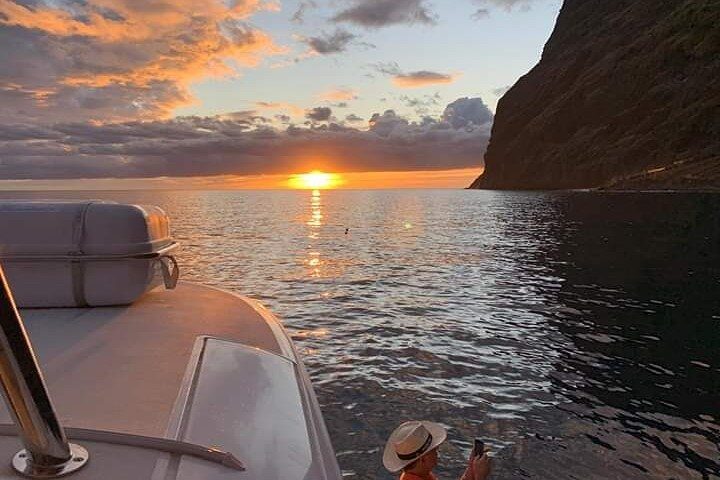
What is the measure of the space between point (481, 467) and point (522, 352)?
11.9 m

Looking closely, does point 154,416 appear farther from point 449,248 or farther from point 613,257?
point 449,248

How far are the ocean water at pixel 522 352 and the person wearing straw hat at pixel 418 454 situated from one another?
4864 millimetres

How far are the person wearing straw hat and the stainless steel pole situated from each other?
2850mm

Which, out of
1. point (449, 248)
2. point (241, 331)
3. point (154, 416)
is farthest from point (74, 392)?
point (449, 248)

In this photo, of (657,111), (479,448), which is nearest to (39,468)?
(479,448)

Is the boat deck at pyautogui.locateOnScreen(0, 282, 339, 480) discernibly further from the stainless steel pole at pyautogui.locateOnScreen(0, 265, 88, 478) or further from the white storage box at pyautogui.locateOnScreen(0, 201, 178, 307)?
the stainless steel pole at pyautogui.locateOnScreen(0, 265, 88, 478)

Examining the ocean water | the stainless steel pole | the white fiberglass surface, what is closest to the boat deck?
the white fiberglass surface

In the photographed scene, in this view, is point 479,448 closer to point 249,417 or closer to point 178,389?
point 249,417

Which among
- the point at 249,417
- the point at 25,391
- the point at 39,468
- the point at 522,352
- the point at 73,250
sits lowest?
the point at 522,352

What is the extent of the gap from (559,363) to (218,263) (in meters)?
27.2

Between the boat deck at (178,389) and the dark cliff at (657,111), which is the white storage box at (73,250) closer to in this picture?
the boat deck at (178,389)

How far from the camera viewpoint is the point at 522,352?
15750 mm

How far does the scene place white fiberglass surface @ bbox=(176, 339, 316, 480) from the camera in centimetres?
319

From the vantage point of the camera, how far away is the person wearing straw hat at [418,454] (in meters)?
4.46
